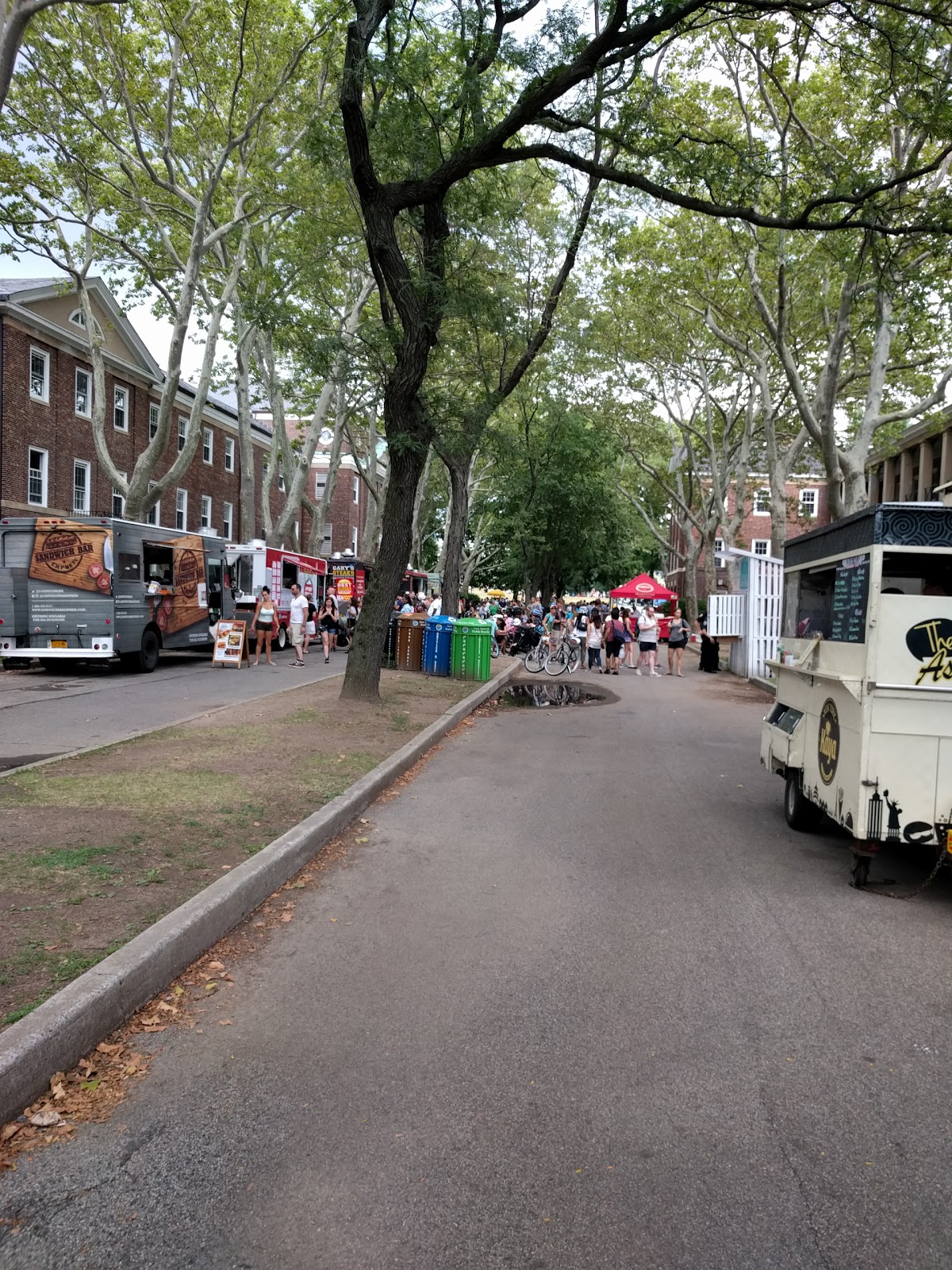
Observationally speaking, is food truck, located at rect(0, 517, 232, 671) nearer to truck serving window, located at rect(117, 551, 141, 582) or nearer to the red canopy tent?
truck serving window, located at rect(117, 551, 141, 582)

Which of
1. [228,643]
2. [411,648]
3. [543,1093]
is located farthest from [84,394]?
[543,1093]

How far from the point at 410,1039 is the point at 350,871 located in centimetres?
247

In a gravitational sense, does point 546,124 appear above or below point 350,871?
above

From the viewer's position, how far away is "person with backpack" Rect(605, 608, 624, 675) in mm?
22906

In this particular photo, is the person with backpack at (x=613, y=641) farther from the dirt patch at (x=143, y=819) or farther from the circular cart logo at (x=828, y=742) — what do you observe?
the circular cart logo at (x=828, y=742)

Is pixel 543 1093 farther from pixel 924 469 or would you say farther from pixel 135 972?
pixel 924 469

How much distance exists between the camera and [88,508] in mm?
31594

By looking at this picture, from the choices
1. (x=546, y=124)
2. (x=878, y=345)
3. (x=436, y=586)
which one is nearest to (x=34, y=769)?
(x=546, y=124)

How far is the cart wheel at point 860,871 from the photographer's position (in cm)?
602

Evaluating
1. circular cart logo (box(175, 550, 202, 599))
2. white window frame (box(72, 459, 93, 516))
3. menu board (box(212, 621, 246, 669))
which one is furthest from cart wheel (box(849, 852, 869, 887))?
white window frame (box(72, 459, 93, 516))

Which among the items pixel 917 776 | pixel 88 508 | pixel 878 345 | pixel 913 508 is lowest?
pixel 917 776

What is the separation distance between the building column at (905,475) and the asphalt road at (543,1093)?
113ft

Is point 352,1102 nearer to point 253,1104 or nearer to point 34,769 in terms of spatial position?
point 253,1104

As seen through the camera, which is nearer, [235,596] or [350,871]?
[350,871]
